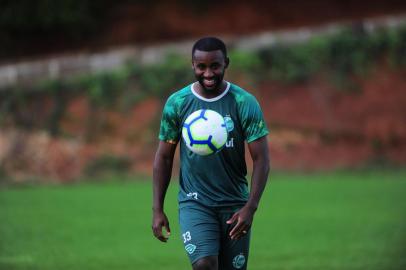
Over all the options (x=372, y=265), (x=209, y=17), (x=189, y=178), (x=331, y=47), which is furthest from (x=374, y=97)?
(x=189, y=178)

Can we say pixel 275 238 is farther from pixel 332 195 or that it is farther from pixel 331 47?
pixel 331 47

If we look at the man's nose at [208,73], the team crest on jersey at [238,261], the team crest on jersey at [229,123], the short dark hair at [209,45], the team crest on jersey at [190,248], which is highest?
the short dark hair at [209,45]

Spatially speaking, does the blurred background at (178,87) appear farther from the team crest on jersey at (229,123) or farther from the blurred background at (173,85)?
the team crest on jersey at (229,123)

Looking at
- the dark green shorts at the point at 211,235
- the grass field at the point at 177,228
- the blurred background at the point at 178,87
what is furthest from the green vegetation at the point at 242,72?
the dark green shorts at the point at 211,235

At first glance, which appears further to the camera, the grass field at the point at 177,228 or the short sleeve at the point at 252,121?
the grass field at the point at 177,228

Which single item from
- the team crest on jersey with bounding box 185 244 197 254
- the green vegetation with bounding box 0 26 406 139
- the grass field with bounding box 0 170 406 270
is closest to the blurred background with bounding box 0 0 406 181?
the green vegetation with bounding box 0 26 406 139

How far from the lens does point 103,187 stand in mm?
23500

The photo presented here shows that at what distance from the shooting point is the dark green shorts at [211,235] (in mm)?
6281

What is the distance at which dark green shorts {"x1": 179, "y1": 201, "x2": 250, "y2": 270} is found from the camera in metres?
6.28

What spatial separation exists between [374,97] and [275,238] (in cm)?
1845

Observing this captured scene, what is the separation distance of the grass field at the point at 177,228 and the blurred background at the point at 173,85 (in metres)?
0.38

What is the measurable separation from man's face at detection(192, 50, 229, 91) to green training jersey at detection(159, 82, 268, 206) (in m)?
0.17

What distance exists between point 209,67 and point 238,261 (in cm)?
145

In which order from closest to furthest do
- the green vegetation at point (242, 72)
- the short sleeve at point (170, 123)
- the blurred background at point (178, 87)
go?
the short sleeve at point (170, 123)
the blurred background at point (178, 87)
the green vegetation at point (242, 72)
